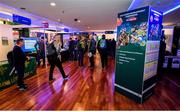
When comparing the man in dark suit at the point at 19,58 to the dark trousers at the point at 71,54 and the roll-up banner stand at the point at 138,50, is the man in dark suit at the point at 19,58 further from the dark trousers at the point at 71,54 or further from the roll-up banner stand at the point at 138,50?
the dark trousers at the point at 71,54

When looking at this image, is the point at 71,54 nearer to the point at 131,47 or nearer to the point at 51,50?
the point at 51,50

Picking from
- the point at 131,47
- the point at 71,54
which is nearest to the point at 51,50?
the point at 131,47

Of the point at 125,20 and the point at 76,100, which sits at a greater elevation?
the point at 125,20

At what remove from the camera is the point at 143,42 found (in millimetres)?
2598

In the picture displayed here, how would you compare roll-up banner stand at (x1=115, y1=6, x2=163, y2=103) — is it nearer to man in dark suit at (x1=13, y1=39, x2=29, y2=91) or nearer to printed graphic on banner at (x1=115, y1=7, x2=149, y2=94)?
printed graphic on banner at (x1=115, y1=7, x2=149, y2=94)

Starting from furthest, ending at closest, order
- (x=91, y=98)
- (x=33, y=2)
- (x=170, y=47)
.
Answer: (x=170, y=47)
(x=33, y=2)
(x=91, y=98)

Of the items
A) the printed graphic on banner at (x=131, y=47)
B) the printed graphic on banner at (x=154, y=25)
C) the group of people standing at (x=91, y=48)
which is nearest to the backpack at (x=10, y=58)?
the printed graphic on banner at (x=131, y=47)

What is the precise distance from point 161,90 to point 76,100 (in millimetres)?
2420

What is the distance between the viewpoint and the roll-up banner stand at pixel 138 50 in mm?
2602

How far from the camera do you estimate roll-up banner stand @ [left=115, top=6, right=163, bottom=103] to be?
2602mm

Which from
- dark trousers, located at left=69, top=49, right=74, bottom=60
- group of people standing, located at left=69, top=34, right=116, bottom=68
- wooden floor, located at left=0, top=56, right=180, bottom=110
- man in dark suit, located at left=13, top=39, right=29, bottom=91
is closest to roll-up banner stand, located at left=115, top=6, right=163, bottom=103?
wooden floor, located at left=0, top=56, right=180, bottom=110

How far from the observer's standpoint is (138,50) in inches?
107

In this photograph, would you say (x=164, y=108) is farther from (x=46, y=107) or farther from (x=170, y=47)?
(x=170, y=47)

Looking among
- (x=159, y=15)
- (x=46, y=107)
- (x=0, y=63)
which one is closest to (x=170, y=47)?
(x=159, y=15)
